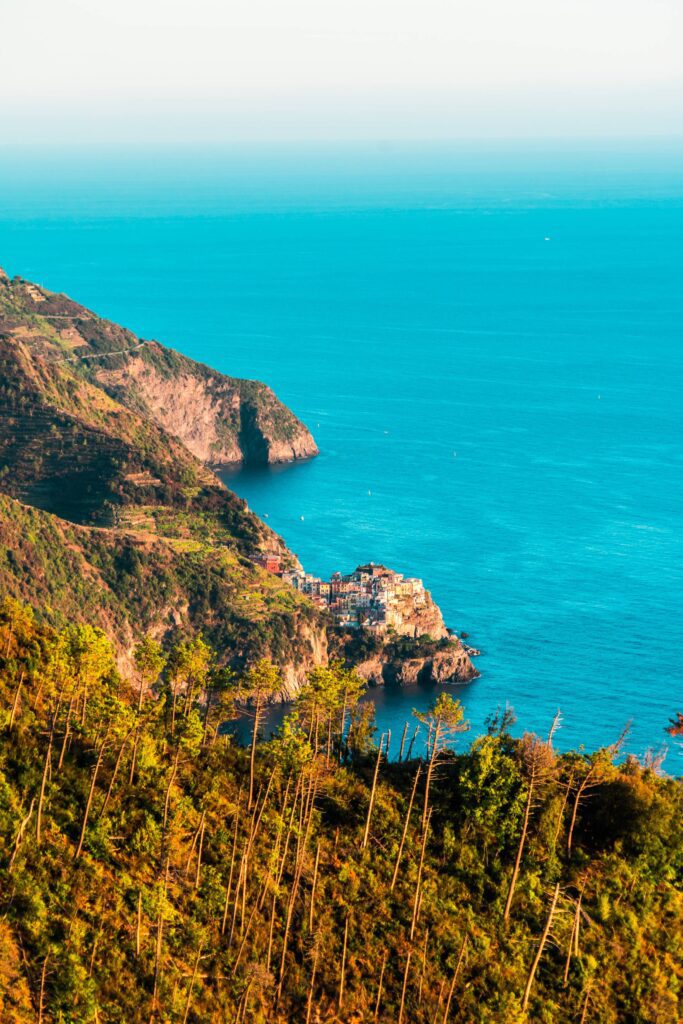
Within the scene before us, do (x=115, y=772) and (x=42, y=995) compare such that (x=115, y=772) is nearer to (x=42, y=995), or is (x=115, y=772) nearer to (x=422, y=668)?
(x=42, y=995)

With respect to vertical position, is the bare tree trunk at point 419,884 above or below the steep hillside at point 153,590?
below

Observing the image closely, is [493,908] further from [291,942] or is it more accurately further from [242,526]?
[242,526]

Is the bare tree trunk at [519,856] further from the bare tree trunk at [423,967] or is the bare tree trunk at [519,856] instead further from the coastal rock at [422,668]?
the coastal rock at [422,668]

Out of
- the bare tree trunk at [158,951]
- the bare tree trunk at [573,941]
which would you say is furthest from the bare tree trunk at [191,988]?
the bare tree trunk at [573,941]

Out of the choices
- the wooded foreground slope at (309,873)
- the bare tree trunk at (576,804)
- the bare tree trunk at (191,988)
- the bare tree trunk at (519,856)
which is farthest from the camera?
the bare tree trunk at (576,804)

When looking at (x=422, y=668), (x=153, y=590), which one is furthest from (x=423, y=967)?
(x=153, y=590)
